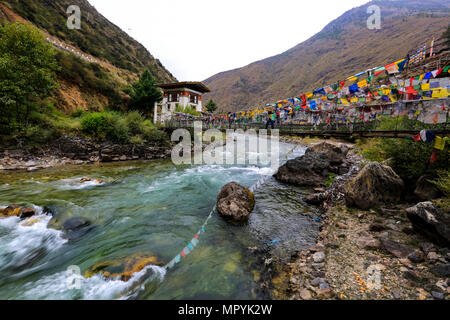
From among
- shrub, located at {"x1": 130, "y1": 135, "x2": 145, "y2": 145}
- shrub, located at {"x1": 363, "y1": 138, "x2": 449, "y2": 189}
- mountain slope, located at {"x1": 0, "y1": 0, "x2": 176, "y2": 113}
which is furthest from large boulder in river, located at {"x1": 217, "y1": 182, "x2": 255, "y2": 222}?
mountain slope, located at {"x1": 0, "y1": 0, "x2": 176, "y2": 113}

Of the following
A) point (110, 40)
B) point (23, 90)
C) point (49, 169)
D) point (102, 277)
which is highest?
point (110, 40)

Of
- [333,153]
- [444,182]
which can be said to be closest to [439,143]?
[444,182]

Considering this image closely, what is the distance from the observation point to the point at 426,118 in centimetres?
695

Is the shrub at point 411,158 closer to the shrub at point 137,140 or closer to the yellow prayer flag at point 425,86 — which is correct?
the yellow prayer flag at point 425,86

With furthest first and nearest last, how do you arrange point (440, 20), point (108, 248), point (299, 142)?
point (440, 20) → point (299, 142) → point (108, 248)

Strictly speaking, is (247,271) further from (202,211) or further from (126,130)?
(126,130)

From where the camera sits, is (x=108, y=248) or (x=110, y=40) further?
(x=110, y=40)

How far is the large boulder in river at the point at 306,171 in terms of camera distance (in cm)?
1009

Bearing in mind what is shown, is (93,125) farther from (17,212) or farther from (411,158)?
(411,158)

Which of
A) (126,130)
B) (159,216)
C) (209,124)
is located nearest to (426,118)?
(159,216)

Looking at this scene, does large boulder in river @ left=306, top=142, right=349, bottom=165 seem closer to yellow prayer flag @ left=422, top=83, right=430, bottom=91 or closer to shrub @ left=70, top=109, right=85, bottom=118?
yellow prayer flag @ left=422, top=83, right=430, bottom=91

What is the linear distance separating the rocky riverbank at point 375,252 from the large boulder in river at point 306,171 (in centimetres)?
349

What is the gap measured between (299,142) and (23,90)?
29821 millimetres

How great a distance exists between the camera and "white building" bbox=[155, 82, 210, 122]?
34.9 m
